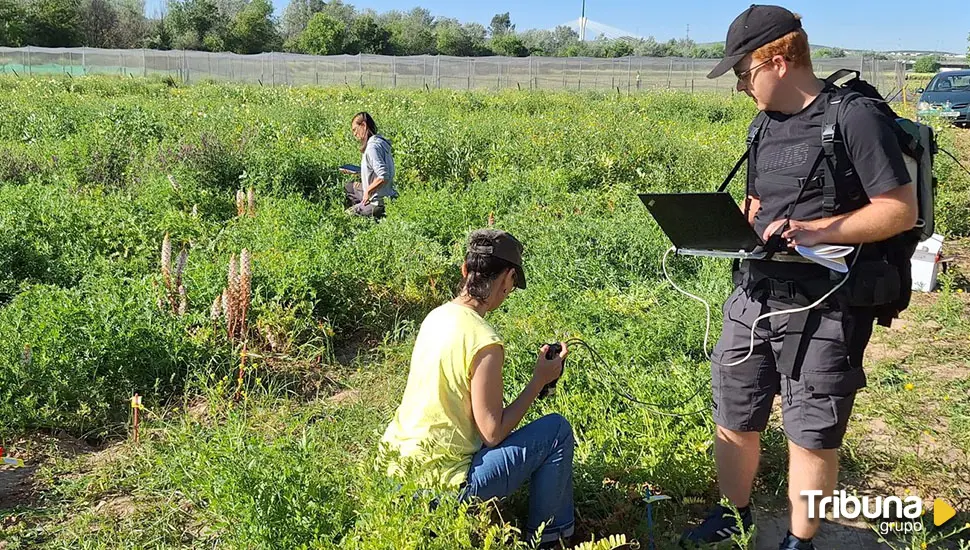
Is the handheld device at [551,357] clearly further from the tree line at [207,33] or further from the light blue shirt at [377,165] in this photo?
the tree line at [207,33]

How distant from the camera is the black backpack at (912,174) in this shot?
224 cm

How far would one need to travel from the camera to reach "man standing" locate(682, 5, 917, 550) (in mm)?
2201

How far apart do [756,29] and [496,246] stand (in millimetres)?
1079

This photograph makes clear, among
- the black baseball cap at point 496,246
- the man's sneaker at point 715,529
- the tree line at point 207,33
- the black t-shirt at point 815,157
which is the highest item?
the tree line at point 207,33

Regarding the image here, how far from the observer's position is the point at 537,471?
2.68 metres

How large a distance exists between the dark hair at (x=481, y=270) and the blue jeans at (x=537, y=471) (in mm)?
528

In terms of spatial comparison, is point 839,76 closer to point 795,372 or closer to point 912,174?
point 912,174

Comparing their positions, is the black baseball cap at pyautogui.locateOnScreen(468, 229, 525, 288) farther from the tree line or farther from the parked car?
the tree line

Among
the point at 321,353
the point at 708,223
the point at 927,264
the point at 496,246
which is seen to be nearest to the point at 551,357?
the point at 496,246

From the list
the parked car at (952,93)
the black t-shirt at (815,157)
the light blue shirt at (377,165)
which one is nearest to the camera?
the black t-shirt at (815,157)

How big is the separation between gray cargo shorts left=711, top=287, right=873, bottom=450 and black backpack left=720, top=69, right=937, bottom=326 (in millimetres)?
89

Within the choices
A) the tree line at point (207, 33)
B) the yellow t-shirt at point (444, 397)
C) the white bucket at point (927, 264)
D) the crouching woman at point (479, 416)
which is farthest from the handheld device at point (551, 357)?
the tree line at point (207, 33)

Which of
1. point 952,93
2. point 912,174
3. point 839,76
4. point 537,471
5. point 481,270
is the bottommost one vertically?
point 537,471

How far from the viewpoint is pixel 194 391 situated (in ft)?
13.7
